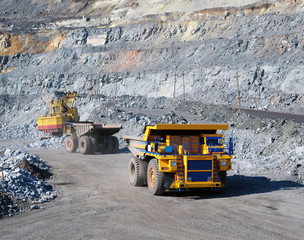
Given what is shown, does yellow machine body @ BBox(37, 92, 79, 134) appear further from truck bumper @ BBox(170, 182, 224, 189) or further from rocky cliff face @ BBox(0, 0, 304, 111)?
rocky cliff face @ BBox(0, 0, 304, 111)

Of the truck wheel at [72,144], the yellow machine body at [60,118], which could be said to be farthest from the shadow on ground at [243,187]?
the yellow machine body at [60,118]

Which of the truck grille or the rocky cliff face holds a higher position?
the rocky cliff face

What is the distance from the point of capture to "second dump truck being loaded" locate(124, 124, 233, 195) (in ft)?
38.6

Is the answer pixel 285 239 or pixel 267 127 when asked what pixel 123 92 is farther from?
pixel 285 239

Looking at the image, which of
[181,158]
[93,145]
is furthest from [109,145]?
[181,158]

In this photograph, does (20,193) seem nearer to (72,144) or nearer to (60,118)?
(72,144)

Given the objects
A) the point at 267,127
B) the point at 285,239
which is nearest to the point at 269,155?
the point at 267,127

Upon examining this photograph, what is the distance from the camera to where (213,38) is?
205 ft

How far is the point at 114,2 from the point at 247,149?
280 ft

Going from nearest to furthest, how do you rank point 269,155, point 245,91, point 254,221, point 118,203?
point 254,221 → point 118,203 → point 269,155 → point 245,91

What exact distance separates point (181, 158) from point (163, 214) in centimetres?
233

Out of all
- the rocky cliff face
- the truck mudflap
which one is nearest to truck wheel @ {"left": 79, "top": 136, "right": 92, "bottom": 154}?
the truck mudflap

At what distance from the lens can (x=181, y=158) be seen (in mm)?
11930

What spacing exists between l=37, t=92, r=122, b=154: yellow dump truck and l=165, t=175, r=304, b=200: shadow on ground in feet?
34.9
